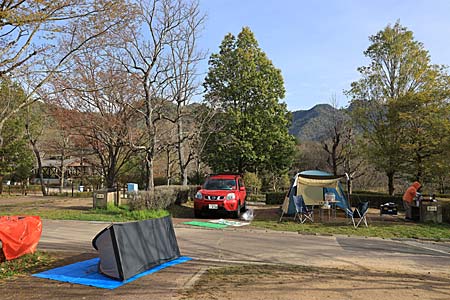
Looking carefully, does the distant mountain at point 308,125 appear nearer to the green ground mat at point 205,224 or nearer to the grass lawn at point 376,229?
the grass lawn at point 376,229

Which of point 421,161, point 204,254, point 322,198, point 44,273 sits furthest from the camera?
point 421,161

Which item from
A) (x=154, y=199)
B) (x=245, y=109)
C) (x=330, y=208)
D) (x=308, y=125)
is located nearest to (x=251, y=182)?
(x=245, y=109)

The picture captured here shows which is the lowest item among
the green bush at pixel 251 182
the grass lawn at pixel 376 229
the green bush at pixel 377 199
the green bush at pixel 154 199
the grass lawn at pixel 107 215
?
the grass lawn at pixel 376 229

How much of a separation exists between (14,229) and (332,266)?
19.1 ft

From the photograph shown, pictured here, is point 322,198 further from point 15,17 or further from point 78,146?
point 78,146

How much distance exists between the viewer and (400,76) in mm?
21438

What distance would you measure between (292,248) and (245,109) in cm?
1916

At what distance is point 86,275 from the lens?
5.76 meters

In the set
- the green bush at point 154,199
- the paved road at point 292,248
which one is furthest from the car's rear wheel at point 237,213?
the green bush at point 154,199

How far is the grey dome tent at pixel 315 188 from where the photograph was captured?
1464cm

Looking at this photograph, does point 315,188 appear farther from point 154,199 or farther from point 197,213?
point 154,199

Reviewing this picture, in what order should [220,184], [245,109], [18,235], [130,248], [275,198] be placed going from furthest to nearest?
[245,109]
[275,198]
[220,184]
[18,235]
[130,248]

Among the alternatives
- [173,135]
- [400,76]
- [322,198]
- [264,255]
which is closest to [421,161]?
[400,76]

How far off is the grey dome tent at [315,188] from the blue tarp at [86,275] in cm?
878
